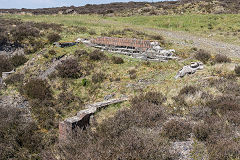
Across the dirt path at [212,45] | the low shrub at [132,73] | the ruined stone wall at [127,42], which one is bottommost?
the low shrub at [132,73]

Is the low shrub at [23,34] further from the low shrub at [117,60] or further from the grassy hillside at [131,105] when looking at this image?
the low shrub at [117,60]

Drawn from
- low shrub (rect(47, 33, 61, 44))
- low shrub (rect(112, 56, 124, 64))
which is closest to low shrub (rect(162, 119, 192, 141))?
low shrub (rect(112, 56, 124, 64))

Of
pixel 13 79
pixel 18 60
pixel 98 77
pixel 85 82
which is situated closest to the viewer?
pixel 85 82

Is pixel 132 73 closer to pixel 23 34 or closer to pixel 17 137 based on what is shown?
pixel 17 137

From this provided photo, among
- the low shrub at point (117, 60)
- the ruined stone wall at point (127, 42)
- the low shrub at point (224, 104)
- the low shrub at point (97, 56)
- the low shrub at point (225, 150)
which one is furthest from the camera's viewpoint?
the ruined stone wall at point (127, 42)

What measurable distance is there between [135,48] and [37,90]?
8.84 meters

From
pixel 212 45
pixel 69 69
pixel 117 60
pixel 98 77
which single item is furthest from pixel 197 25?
pixel 69 69

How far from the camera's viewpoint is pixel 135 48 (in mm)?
17078

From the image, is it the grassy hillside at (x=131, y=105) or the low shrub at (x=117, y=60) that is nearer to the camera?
Answer: the grassy hillside at (x=131, y=105)

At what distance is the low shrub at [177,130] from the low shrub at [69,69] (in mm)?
9441

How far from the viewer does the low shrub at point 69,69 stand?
1454 cm

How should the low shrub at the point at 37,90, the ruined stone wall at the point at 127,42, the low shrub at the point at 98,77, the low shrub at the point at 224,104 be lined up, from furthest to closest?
the ruined stone wall at the point at 127,42
the low shrub at the point at 98,77
the low shrub at the point at 37,90
the low shrub at the point at 224,104

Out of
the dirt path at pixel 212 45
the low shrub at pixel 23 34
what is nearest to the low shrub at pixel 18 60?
Result: the low shrub at pixel 23 34

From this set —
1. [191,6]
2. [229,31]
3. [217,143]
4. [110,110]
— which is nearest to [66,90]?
[110,110]
